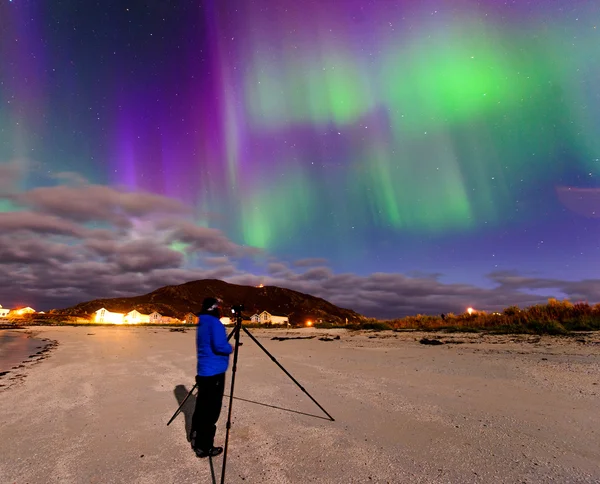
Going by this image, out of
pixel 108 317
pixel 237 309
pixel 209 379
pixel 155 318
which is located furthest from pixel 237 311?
pixel 155 318

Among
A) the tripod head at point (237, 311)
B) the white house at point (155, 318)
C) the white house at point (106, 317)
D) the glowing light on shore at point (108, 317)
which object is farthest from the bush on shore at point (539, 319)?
the white house at point (155, 318)

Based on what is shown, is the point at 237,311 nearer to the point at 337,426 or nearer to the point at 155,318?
the point at 337,426

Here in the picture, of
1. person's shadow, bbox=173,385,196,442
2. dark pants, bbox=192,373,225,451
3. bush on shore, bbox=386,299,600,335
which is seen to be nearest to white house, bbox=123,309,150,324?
bush on shore, bbox=386,299,600,335

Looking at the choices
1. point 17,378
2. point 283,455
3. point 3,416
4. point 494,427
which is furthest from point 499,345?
point 17,378

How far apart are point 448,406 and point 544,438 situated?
6.22ft

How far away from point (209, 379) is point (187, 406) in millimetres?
2861

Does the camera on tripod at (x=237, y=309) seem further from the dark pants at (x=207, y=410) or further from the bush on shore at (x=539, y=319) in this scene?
the bush on shore at (x=539, y=319)

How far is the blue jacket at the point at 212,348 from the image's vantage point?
16.7 feet

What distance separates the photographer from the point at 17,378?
10.6 meters

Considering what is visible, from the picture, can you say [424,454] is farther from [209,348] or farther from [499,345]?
[499,345]

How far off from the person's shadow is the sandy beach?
0.09 m

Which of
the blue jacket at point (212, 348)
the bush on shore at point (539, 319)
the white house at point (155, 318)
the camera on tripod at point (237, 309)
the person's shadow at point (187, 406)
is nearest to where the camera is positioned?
the blue jacket at point (212, 348)

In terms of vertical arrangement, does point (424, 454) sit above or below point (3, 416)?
below

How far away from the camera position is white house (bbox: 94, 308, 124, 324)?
11138cm
